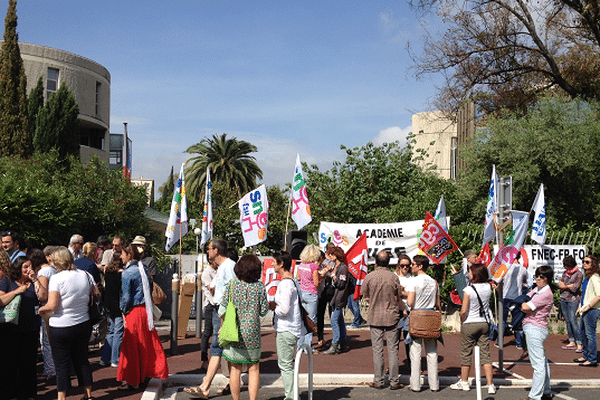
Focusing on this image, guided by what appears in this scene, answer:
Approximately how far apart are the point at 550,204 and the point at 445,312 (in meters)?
6.94

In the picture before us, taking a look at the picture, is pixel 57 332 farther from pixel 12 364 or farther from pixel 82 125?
pixel 82 125

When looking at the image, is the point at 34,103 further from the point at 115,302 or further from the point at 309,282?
the point at 309,282

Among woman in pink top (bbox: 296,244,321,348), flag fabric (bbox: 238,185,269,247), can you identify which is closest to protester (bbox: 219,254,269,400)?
woman in pink top (bbox: 296,244,321,348)

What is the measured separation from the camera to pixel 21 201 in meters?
19.1

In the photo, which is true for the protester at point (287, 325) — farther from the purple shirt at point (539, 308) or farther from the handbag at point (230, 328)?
the purple shirt at point (539, 308)

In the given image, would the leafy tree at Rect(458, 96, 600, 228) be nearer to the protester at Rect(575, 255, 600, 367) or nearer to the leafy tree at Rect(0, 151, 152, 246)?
the protester at Rect(575, 255, 600, 367)

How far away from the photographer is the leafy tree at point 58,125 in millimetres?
32000

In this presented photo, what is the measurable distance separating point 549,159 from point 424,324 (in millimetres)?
13152

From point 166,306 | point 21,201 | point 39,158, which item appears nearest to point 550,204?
point 166,306

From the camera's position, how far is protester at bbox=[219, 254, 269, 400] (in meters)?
6.91

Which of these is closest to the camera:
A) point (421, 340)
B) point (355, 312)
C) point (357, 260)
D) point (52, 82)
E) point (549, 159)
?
Result: point (421, 340)

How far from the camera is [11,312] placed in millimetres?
6777

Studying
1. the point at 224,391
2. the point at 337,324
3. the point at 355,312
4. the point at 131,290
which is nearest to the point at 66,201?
the point at 355,312

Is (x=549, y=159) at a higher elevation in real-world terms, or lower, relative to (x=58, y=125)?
lower
